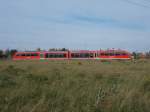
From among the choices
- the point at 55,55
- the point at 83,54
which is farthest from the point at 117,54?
the point at 55,55

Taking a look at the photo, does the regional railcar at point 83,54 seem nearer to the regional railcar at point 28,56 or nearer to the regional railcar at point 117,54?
the regional railcar at point 117,54

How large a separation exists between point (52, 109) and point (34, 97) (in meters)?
1.30

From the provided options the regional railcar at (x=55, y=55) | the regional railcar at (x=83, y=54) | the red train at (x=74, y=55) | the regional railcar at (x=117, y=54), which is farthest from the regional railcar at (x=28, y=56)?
the regional railcar at (x=117, y=54)

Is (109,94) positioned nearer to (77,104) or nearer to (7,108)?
(77,104)

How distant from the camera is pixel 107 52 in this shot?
49.6 metres

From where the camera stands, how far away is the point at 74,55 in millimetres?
51938

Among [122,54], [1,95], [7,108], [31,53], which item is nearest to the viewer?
[7,108]

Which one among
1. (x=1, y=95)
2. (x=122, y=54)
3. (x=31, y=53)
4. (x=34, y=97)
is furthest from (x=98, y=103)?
(x=31, y=53)

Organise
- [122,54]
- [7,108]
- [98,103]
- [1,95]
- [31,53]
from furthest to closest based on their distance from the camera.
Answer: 1. [31,53]
2. [122,54]
3. [1,95]
4. [98,103]
5. [7,108]

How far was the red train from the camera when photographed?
48812mm

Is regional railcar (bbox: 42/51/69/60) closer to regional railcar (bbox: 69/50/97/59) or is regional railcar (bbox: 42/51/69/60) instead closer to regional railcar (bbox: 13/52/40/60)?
regional railcar (bbox: 69/50/97/59)

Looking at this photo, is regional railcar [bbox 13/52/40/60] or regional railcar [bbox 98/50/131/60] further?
regional railcar [bbox 13/52/40/60]

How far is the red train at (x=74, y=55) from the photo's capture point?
48812mm

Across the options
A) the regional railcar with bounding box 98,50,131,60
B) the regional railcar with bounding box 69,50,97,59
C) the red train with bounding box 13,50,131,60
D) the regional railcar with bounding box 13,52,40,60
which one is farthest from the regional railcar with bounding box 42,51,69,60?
the regional railcar with bounding box 98,50,131,60
